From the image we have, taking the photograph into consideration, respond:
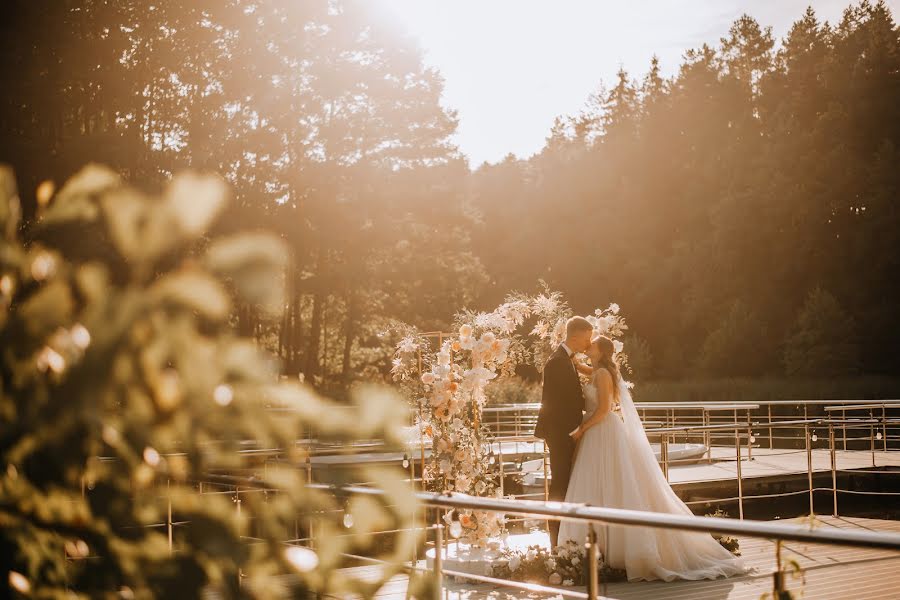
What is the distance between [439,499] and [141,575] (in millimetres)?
1539

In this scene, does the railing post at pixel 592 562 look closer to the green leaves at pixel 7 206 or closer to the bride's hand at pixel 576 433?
the green leaves at pixel 7 206

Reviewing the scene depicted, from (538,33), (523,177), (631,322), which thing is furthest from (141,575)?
(523,177)

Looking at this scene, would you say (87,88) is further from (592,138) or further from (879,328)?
(592,138)

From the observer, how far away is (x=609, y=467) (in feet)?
24.4

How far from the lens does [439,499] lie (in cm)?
259

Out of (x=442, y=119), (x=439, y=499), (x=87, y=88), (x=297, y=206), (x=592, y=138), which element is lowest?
(x=439, y=499)

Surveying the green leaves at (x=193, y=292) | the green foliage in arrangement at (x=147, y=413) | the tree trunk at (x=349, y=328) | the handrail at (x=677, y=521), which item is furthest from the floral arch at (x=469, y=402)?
the tree trunk at (x=349, y=328)

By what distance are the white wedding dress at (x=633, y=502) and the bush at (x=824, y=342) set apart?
24.2m

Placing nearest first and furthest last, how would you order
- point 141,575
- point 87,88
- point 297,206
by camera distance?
point 141,575
point 87,88
point 297,206

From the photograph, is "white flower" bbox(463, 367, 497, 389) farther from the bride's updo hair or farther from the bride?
the bride's updo hair

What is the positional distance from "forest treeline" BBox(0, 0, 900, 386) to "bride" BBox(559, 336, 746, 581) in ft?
29.2

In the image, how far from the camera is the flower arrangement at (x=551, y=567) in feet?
22.8

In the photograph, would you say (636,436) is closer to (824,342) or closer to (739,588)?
(739,588)

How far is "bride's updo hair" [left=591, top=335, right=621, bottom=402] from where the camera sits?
25.0 ft
